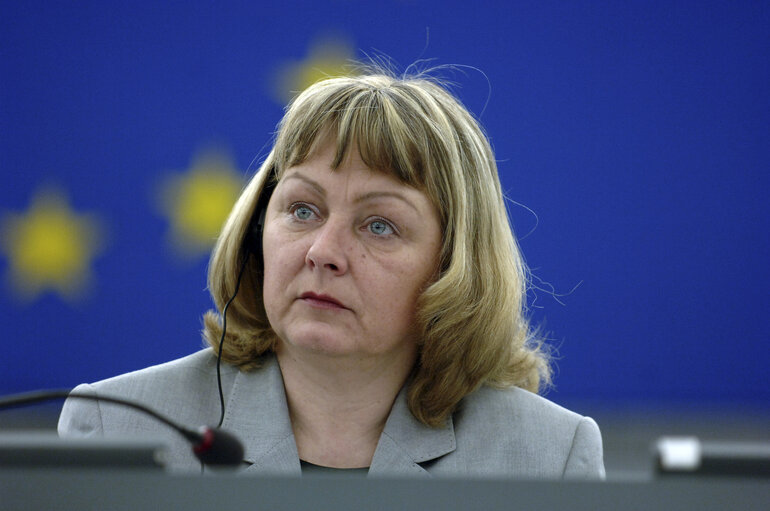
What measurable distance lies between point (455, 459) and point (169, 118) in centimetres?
214

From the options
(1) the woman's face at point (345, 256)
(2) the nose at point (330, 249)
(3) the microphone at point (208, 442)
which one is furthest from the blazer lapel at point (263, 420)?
(3) the microphone at point (208, 442)

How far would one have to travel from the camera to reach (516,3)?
3.23 m

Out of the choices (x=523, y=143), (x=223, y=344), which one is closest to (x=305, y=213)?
(x=223, y=344)

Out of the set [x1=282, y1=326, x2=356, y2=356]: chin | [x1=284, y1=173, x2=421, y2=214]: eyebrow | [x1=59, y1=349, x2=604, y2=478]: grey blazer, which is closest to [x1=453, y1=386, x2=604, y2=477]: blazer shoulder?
[x1=59, y1=349, x2=604, y2=478]: grey blazer

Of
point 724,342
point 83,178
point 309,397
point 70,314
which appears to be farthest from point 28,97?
point 724,342

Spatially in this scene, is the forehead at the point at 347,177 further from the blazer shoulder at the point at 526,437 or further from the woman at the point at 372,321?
the blazer shoulder at the point at 526,437

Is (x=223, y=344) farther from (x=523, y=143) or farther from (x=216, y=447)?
(x=523, y=143)

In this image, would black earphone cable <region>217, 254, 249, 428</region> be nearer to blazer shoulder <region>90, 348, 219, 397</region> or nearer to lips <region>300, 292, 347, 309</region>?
blazer shoulder <region>90, 348, 219, 397</region>

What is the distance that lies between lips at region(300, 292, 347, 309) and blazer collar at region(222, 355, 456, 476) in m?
0.21

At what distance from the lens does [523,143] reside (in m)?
3.16

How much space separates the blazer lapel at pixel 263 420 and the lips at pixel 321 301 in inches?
8.3

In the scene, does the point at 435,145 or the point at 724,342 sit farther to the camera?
the point at 724,342

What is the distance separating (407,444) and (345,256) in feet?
1.11

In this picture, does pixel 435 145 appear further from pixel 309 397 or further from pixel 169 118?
pixel 169 118
